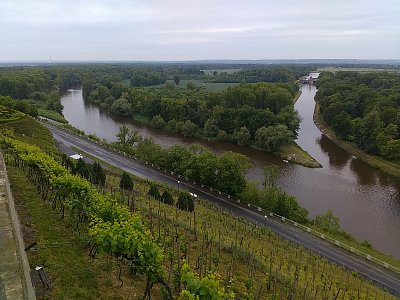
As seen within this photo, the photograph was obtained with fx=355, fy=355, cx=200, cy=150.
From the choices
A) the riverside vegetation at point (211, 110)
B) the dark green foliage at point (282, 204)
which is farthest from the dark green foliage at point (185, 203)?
the riverside vegetation at point (211, 110)

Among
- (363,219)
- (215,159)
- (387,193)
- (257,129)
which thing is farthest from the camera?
(257,129)

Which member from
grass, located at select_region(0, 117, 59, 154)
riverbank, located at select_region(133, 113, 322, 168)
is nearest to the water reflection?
riverbank, located at select_region(133, 113, 322, 168)

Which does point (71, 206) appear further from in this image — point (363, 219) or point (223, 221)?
point (363, 219)

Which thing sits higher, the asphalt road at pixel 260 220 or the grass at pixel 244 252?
the grass at pixel 244 252

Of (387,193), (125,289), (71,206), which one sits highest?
(71,206)

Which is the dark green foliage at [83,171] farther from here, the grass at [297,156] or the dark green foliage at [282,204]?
the grass at [297,156]

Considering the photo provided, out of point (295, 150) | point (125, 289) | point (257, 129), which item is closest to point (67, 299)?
point (125, 289)
